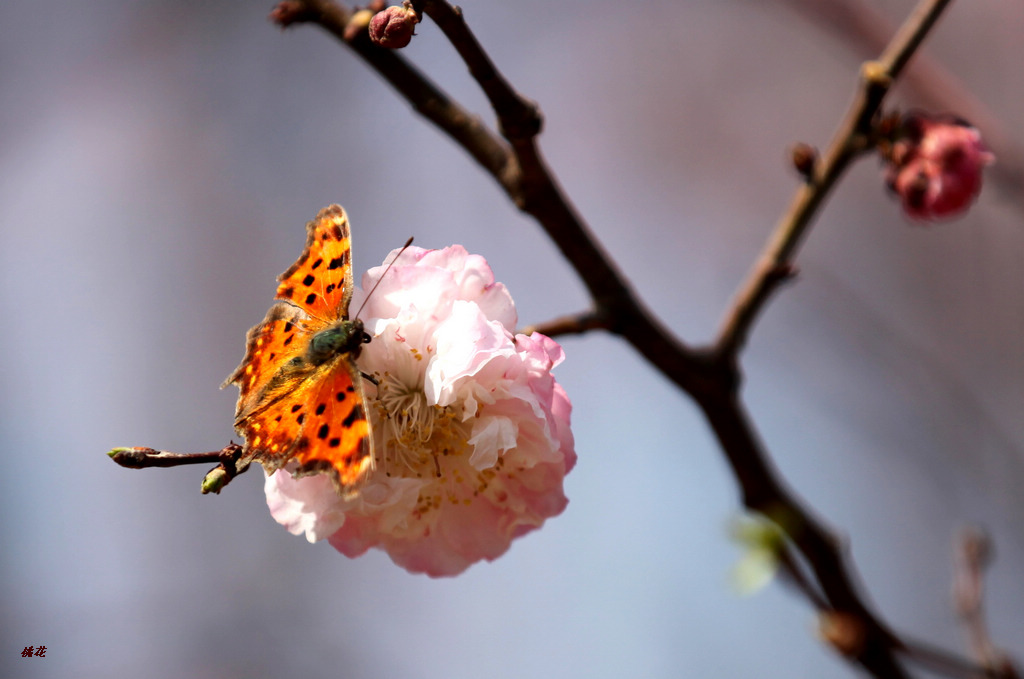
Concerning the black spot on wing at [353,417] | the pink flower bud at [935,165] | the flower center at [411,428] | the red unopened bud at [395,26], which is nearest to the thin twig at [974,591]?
the pink flower bud at [935,165]

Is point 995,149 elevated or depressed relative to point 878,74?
depressed

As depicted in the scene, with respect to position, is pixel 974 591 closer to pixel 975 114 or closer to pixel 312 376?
pixel 975 114

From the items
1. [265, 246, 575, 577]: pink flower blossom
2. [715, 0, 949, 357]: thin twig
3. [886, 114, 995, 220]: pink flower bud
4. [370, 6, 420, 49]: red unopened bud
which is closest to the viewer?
[370, 6, 420, 49]: red unopened bud

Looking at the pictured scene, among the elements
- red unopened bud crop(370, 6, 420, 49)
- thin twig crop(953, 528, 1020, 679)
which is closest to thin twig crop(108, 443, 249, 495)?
red unopened bud crop(370, 6, 420, 49)

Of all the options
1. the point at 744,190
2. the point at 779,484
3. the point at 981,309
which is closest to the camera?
the point at 779,484

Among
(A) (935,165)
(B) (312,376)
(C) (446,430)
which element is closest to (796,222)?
(A) (935,165)

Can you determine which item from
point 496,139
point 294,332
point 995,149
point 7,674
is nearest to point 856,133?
point 496,139

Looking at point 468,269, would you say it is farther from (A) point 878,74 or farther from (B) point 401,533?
(A) point 878,74

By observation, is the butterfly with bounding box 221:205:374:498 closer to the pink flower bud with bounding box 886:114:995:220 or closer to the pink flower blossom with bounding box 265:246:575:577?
the pink flower blossom with bounding box 265:246:575:577
